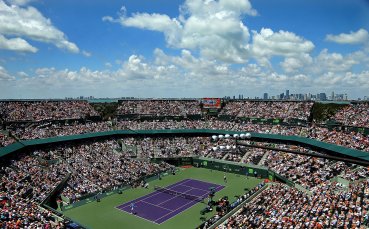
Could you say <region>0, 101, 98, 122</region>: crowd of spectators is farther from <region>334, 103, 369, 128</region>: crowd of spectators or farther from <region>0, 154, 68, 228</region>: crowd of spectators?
<region>334, 103, 369, 128</region>: crowd of spectators

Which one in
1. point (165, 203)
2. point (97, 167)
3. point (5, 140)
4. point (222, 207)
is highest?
point (5, 140)

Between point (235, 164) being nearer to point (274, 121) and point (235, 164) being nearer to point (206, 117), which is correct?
point (274, 121)

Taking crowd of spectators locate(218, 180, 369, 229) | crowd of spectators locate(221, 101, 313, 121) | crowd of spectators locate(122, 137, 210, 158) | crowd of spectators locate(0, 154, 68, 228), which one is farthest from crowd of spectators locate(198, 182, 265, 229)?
crowd of spectators locate(221, 101, 313, 121)

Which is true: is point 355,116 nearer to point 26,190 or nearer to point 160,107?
point 160,107

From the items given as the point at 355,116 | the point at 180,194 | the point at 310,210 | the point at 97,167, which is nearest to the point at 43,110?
the point at 97,167

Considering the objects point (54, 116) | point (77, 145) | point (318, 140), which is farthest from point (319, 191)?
point (54, 116)
